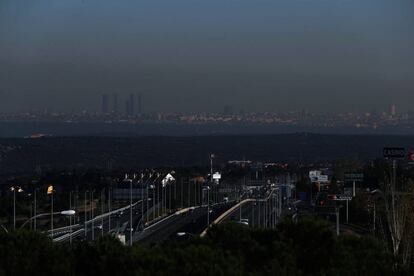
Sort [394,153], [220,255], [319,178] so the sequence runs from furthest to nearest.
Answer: [319,178] < [394,153] < [220,255]

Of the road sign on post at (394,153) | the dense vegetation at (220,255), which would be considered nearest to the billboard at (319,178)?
the road sign on post at (394,153)

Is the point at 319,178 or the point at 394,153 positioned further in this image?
the point at 319,178

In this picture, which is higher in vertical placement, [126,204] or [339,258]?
[339,258]

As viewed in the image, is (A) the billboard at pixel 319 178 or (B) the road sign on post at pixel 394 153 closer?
(B) the road sign on post at pixel 394 153

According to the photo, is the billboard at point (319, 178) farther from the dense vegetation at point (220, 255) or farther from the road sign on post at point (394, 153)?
the dense vegetation at point (220, 255)

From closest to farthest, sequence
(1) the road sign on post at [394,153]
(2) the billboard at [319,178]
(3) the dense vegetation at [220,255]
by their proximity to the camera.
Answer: (3) the dense vegetation at [220,255] → (1) the road sign on post at [394,153] → (2) the billboard at [319,178]

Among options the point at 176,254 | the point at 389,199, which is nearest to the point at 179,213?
the point at 389,199

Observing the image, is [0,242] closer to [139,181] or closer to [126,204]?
[126,204]

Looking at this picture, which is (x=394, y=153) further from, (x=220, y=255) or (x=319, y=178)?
(x=319, y=178)

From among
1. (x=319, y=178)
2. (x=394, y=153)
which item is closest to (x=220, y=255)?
(x=394, y=153)
